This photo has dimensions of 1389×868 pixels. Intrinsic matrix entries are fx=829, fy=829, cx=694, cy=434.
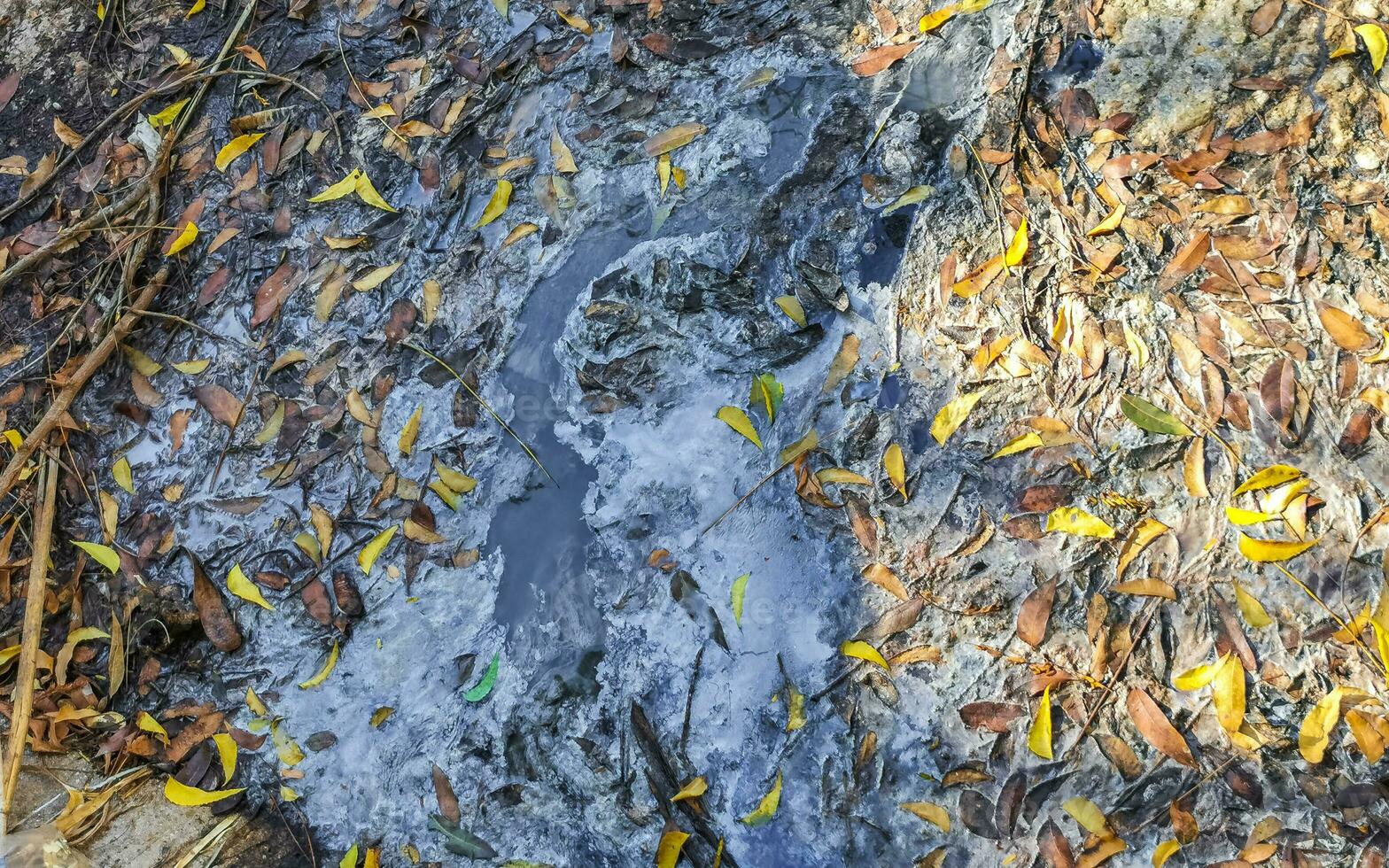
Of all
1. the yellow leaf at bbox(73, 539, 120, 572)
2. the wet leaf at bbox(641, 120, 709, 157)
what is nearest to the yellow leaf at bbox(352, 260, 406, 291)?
the wet leaf at bbox(641, 120, 709, 157)

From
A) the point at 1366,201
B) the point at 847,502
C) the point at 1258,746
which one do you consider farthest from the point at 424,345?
the point at 1366,201

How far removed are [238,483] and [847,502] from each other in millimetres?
1664

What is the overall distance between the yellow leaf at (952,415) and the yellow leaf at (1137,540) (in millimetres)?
444

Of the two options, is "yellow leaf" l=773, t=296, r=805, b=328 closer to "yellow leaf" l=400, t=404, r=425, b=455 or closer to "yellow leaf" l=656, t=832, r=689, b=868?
"yellow leaf" l=400, t=404, r=425, b=455

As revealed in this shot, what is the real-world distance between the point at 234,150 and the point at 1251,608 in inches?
123

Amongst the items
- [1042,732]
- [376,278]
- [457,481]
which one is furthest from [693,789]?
[376,278]

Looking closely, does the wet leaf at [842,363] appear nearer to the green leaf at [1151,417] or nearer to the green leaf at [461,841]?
the green leaf at [1151,417]

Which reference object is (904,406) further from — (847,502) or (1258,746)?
(1258,746)

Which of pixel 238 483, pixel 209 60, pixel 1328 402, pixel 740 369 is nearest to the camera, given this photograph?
pixel 1328 402

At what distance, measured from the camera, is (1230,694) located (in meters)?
1.69

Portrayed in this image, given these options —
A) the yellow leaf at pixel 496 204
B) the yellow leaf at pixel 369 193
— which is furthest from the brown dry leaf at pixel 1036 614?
the yellow leaf at pixel 369 193

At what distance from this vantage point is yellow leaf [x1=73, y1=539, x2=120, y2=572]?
7.45 feet

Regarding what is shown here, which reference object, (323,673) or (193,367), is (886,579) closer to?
(323,673)

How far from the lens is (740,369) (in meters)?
2.16
